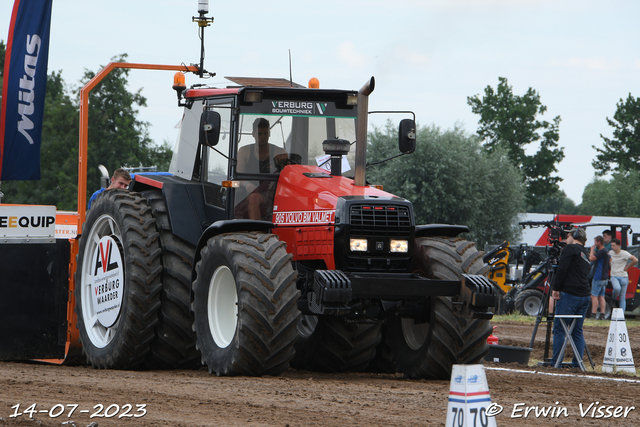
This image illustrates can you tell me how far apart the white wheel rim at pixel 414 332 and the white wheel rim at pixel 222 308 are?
1.81 m

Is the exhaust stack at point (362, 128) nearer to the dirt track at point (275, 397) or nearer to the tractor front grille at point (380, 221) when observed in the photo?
the tractor front grille at point (380, 221)

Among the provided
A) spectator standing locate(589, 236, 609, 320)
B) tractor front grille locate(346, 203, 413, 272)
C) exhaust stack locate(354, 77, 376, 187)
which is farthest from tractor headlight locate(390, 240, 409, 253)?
spectator standing locate(589, 236, 609, 320)

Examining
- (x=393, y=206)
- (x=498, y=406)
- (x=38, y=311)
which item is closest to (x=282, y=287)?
(x=393, y=206)

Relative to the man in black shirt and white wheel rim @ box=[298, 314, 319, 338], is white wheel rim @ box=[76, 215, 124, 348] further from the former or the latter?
the man in black shirt

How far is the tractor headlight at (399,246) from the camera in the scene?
8227 millimetres

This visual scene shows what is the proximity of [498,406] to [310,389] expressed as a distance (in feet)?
5.30

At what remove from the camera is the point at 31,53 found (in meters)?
12.1

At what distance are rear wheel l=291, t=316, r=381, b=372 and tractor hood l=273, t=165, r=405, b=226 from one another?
1.24 metres

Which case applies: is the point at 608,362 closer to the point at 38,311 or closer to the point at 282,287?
the point at 282,287

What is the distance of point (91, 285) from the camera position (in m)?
9.88

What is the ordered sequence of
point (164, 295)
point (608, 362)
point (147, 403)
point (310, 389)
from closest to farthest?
point (147, 403) → point (310, 389) → point (164, 295) → point (608, 362)

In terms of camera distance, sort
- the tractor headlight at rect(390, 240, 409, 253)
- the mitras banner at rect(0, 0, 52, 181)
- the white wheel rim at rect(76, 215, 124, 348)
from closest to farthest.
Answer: the tractor headlight at rect(390, 240, 409, 253), the white wheel rim at rect(76, 215, 124, 348), the mitras banner at rect(0, 0, 52, 181)

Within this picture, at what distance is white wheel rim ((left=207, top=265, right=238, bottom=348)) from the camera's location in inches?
325

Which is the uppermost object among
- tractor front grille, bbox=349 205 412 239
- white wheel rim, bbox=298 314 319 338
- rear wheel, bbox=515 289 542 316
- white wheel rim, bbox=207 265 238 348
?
tractor front grille, bbox=349 205 412 239
